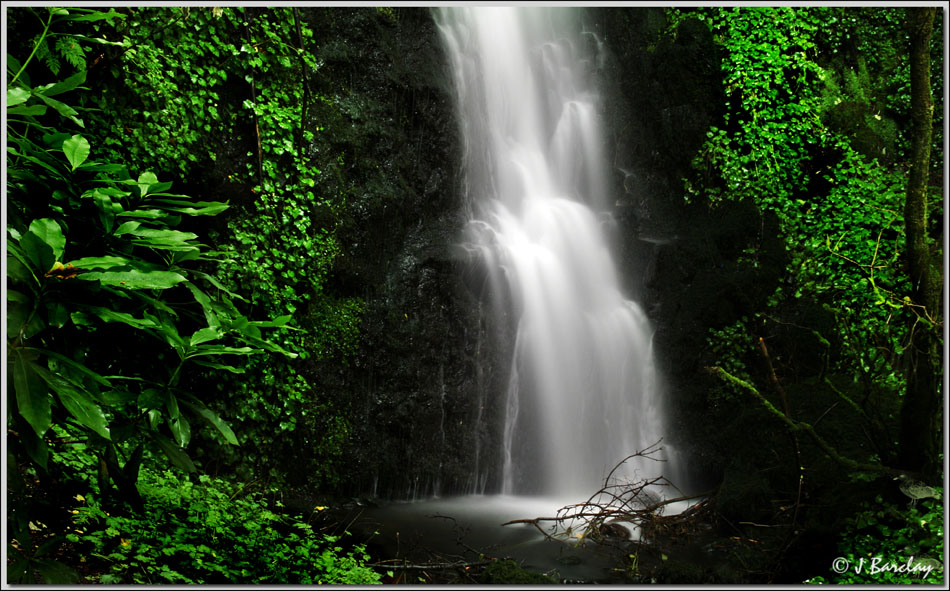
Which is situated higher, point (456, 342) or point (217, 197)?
point (217, 197)

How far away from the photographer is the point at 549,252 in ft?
22.6

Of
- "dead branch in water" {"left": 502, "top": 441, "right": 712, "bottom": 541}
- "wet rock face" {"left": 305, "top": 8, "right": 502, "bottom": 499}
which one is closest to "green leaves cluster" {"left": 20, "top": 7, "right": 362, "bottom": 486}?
"wet rock face" {"left": 305, "top": 8, "right": 502, "bottom": 499}

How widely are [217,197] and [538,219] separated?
365 centimetres

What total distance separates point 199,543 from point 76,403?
67.1 inches

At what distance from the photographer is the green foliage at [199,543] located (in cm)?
297

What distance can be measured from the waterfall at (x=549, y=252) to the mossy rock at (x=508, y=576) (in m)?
2.05

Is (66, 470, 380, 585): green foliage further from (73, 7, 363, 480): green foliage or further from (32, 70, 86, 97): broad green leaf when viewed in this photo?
(32, 70, 86, 97): broad green leaf

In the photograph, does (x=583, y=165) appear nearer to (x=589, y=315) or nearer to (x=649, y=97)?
(x=649, y=97)

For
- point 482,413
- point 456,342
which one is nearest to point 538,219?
point 456,342

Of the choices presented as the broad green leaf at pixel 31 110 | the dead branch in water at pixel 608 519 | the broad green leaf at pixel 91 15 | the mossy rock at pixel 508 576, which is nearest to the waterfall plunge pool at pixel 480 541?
the dead branch in water at pixel 608 519

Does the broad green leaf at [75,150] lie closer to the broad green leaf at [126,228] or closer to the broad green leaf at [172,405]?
the broad green leaf at [126,228]

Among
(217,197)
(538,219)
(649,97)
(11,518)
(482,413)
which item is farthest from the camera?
(649,97)

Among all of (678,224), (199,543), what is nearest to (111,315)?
(199,543)

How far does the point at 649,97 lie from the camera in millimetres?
7953
